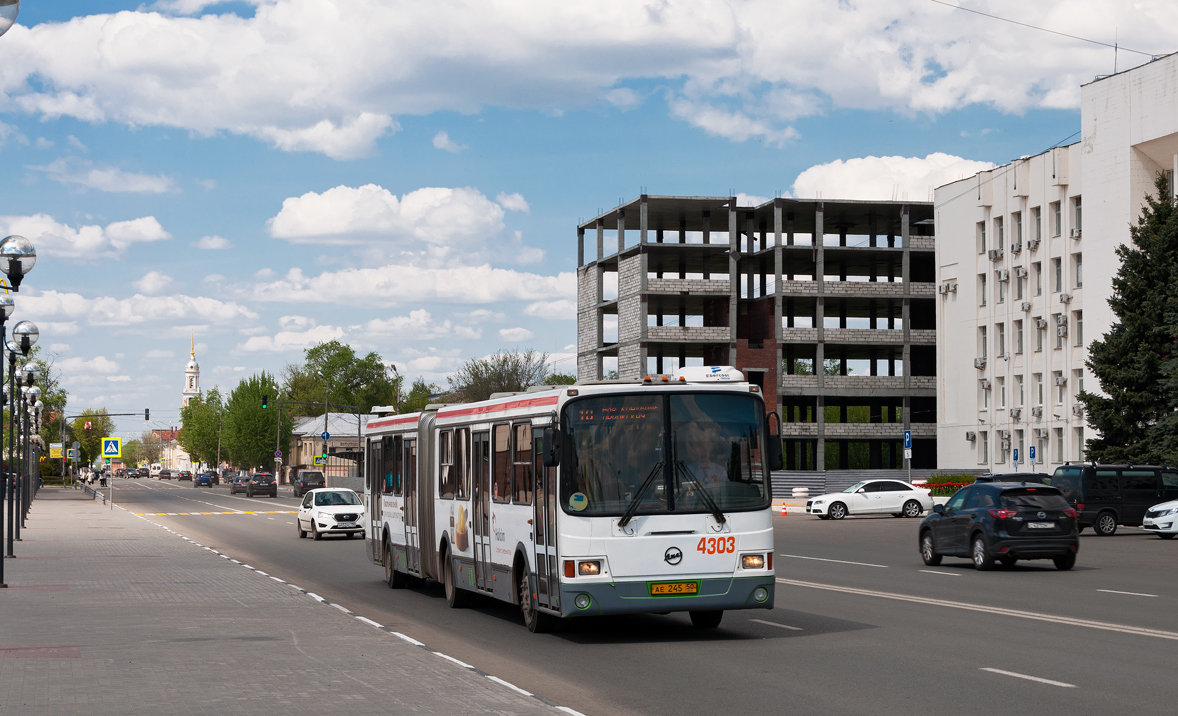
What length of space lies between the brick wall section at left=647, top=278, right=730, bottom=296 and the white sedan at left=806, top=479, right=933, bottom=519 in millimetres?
37619

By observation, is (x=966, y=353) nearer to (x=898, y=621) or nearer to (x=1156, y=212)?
(x=1156, y=212)

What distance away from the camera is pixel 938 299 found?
76.5 meters

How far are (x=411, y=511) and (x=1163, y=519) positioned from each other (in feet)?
70.5

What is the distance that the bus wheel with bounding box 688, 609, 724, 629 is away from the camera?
1502cm

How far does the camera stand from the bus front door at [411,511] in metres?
19.9

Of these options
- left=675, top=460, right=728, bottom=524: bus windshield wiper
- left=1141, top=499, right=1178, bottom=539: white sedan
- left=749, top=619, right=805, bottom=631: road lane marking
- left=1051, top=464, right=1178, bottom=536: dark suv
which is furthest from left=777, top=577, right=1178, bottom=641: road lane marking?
left=1051, top=464, right=1178, bottom=536: dark suv

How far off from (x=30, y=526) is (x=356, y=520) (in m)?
14.5

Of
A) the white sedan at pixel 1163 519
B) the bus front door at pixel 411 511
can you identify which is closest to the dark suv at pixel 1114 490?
the white sedan at pixel 1163 519

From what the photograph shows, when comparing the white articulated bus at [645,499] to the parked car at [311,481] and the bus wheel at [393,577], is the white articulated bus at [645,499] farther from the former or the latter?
the parked car at [311,481]

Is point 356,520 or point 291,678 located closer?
point 291,678

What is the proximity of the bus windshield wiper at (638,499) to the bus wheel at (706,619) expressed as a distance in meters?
1.93

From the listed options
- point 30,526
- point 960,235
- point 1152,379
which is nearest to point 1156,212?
point 1152,379

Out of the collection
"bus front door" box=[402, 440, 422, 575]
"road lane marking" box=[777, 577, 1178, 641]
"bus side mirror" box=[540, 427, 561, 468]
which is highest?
"bus side mirror" box=[540, 427, 561, 468]

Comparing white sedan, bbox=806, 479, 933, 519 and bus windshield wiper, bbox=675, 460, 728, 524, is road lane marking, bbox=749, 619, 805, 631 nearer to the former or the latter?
bus windshield wiper, bbox=675, 460, 728, 524
